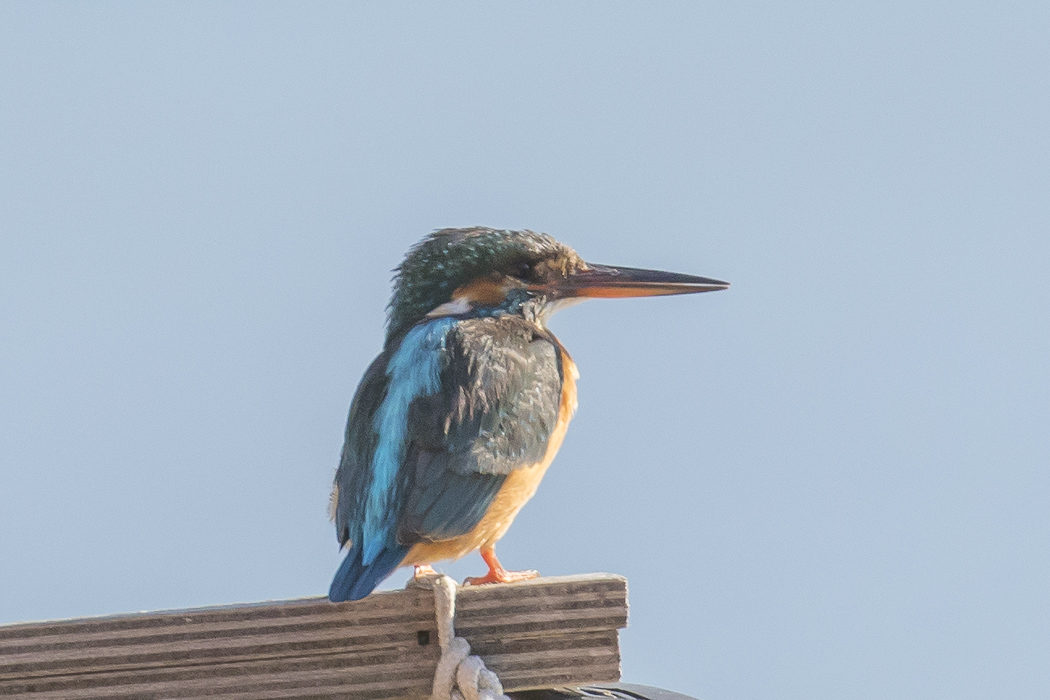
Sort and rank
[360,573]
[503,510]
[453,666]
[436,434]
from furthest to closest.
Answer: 1. [503,510]
2. [436,434]
3. [360,573]
4. [453,666]

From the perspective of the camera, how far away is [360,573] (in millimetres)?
2496

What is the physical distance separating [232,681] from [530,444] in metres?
1.01

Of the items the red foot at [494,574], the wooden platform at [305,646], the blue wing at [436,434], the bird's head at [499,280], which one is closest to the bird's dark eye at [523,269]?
the bird's head at [499,280]

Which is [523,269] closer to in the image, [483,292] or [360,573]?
[483,292]

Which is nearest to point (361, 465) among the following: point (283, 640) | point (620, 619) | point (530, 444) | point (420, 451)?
point (420, 451)

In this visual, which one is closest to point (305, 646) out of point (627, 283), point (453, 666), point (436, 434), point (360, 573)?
point (360, 573)

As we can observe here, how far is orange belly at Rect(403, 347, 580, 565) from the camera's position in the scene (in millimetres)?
2895

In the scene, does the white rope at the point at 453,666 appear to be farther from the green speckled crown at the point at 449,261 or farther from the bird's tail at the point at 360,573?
the green speckled crown at the point at 449,261

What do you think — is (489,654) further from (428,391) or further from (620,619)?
(428,391)

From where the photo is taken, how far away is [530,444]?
3109mm

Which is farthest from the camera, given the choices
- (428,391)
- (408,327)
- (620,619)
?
(408,327)

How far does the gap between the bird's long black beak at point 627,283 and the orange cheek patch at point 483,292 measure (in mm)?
187

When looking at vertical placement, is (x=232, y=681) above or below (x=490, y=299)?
below

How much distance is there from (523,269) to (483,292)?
14 centimetres
